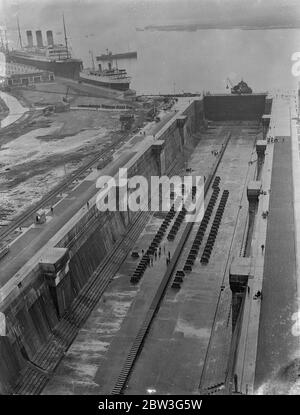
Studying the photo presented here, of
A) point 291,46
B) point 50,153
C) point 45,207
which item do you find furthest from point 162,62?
point 45,207

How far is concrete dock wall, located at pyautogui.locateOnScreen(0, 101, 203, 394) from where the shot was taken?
25359 millimetres

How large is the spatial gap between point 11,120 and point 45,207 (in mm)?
32093

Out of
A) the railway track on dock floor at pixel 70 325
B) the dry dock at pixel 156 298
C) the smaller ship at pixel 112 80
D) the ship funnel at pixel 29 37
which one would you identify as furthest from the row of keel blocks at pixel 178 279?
the ship funnel at pixel 29 37

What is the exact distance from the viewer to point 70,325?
98.4 feet

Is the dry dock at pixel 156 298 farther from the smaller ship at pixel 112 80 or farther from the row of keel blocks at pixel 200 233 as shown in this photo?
the smaller ship at pixel 112 80

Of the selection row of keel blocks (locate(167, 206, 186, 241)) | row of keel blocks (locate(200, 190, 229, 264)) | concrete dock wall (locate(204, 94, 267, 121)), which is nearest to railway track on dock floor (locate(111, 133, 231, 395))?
row of keel blocks (locate(167, 206, 186, 241))

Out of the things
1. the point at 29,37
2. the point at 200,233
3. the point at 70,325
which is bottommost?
the point at 70,325

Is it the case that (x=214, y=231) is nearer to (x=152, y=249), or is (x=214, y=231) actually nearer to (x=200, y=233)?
(x=200, y=233)

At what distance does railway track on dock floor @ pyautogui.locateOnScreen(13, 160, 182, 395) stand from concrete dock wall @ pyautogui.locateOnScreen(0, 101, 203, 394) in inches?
11.9

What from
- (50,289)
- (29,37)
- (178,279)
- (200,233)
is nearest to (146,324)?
(178,279)

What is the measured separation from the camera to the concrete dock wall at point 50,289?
25.4m

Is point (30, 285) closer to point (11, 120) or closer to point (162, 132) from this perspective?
point (162, 132)

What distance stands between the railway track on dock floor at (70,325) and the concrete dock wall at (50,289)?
30cm

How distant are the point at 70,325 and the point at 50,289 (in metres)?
2.44
